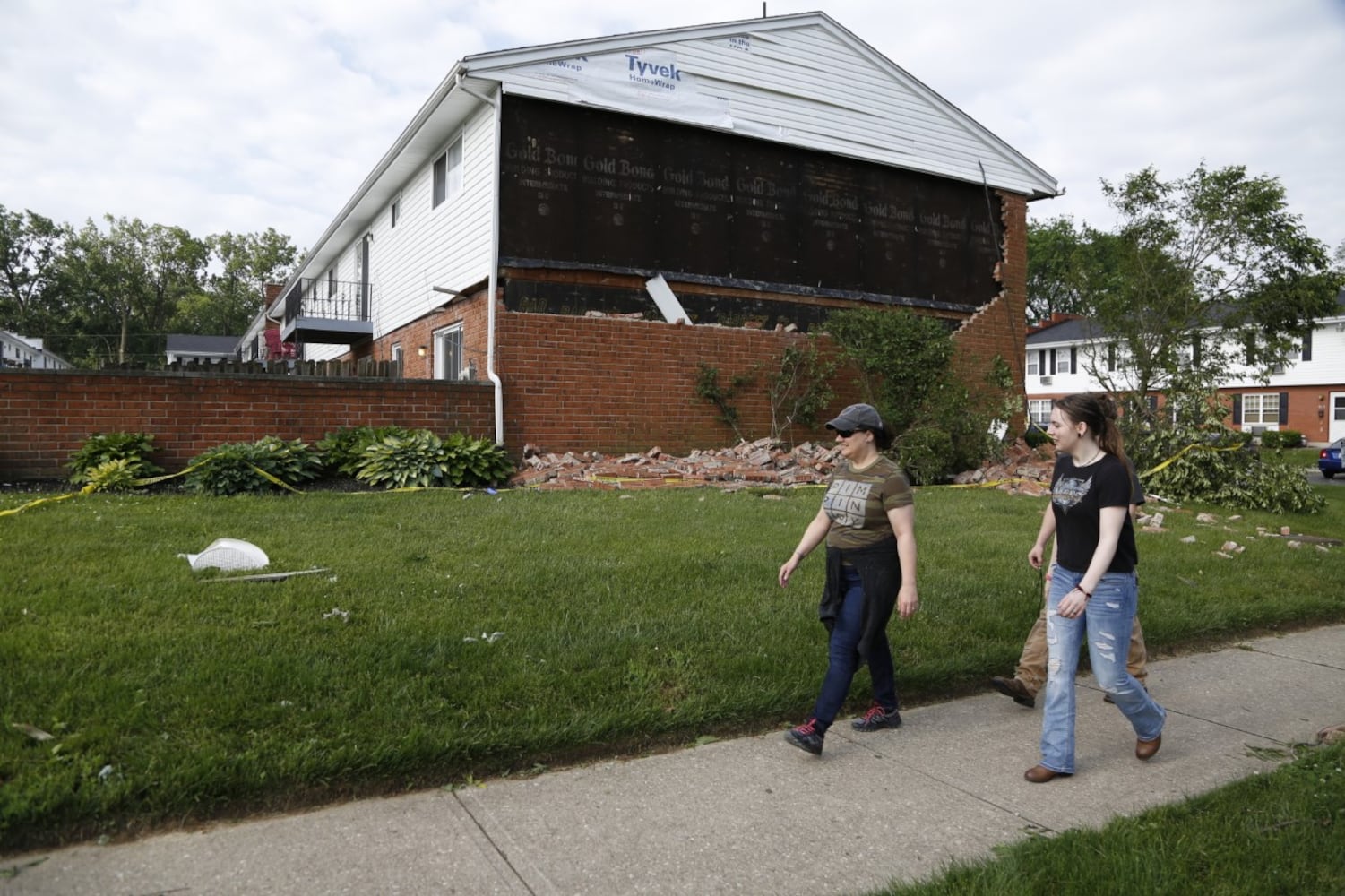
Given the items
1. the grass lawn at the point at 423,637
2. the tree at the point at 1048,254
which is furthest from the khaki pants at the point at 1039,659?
the tree at the point at 1048,254

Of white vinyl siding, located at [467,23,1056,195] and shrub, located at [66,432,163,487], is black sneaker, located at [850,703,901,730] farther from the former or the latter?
white vinyl siding, located at [467,23,1056,195]

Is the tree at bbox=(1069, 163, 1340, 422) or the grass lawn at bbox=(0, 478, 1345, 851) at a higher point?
the tree at bbox=(1069, 163, 1340, 422)

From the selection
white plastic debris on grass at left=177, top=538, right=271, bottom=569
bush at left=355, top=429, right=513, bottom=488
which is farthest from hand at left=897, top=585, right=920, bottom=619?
bush at left=355, top=429, right=513, bottom=488

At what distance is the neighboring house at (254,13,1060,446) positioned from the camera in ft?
45.7

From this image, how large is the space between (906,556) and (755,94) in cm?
1386

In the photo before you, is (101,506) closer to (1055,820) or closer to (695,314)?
(1055,820)

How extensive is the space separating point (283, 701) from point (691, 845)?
6.23 ft

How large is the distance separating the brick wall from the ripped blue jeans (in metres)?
10.1

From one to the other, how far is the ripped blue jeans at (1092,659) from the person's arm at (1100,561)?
135mm

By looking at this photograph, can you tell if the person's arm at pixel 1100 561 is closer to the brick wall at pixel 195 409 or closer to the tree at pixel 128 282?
the brick wall at pixel 195 409

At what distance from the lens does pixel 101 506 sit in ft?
27.9

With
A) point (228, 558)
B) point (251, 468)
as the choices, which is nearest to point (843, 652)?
point (228, 558)

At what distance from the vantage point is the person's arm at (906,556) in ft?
12.9

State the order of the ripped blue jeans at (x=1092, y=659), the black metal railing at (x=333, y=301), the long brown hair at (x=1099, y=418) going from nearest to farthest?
the ripped blue jeans at (x=1092, y=659), the long brown hair at (x=1099, y=418), the black metal railing at (x=333, y=301)
